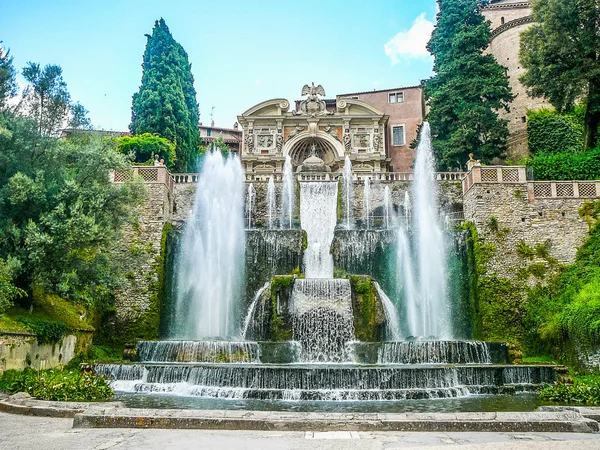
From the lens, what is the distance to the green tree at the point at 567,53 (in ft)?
83.5

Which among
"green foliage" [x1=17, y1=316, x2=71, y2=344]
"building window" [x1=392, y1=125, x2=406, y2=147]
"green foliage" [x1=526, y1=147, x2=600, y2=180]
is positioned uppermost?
"building window" [x1=392, y1=125, x2=406, y2=147]

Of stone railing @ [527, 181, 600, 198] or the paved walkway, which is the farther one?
stone railing @ [527, 181, 600, 198]

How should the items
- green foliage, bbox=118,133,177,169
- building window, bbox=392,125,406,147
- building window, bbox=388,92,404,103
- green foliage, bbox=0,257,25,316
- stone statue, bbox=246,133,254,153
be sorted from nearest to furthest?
1. green foliage, bbox=0,257,25,316
2. green foliage, bbox=118,133,177,169
3. stone statue, bbox=246,133,254,153
4. building window, bbox=392,125,406,147
5. building window, bbox=388,92,404,103

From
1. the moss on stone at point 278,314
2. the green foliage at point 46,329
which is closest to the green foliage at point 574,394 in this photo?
the moss on stone at point 278,314

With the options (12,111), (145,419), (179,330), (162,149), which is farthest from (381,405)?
(162,149)

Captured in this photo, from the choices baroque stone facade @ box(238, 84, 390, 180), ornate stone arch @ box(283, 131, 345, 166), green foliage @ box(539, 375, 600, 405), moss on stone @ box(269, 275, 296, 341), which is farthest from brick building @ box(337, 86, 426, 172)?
green foliage @ box(539, 375, 600, 405)

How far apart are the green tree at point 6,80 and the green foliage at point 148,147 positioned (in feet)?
50.1

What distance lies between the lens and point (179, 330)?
20688 mm

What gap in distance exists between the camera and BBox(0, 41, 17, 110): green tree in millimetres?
16656

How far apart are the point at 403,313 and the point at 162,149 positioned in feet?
63.1

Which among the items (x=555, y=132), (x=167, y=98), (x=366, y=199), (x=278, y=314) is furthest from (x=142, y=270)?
(x=555, y=132)

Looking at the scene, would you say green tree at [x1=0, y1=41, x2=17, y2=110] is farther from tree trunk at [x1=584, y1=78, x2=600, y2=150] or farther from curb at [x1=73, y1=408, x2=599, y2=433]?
tree trunk at [x1=584, y1=78, x2=600, y2=150]

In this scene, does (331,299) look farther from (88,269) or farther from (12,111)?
(12,111)

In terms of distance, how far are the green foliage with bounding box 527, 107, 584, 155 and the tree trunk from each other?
399cm
